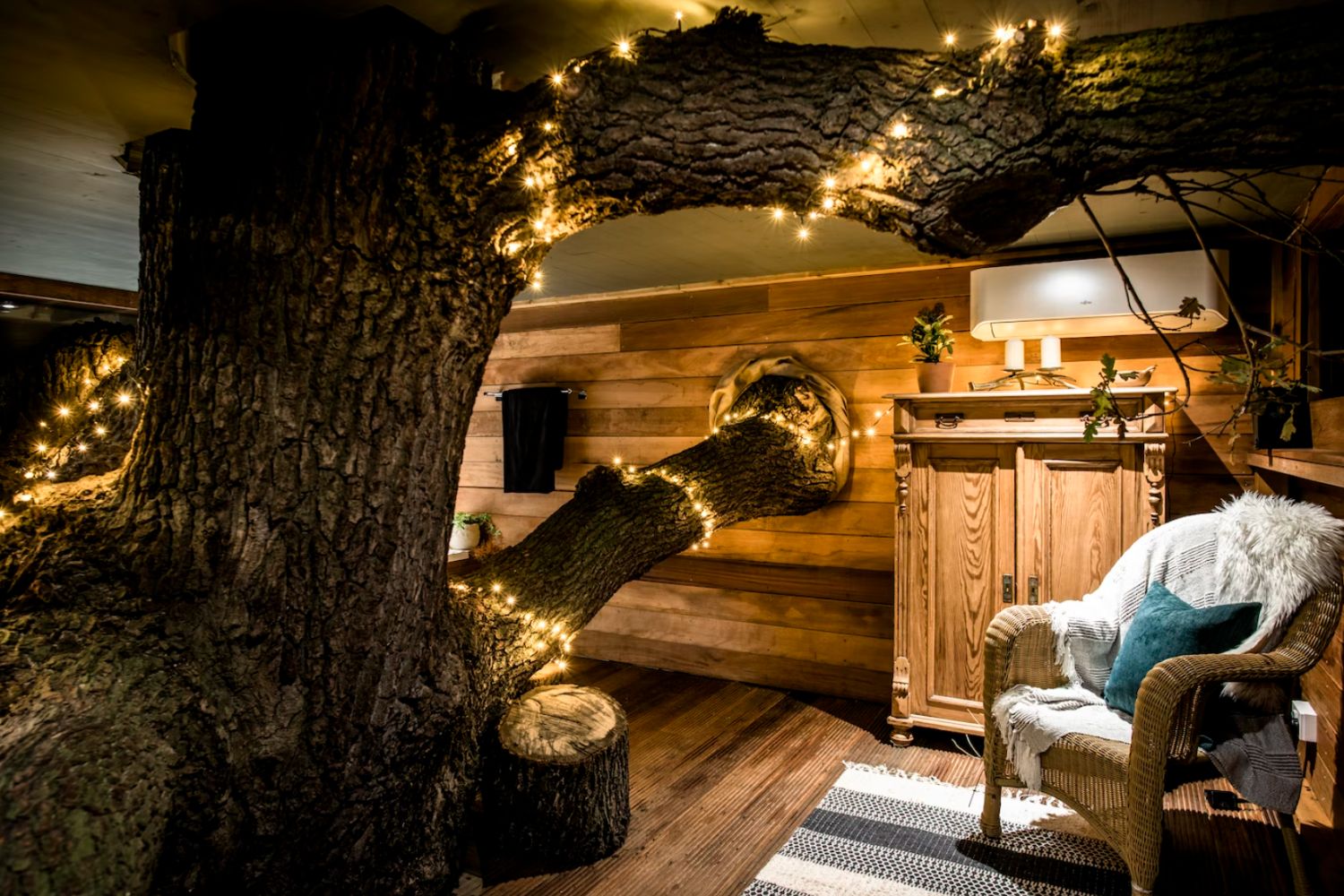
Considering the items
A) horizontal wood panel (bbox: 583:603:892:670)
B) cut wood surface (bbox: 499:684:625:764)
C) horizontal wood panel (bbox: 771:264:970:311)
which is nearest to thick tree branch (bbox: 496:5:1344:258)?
cut wood surface (bbox: 499:684:625:764)

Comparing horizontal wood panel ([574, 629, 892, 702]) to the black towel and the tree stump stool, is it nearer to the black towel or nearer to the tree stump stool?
the black towel

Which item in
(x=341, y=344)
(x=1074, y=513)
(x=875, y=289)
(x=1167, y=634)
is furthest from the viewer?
(x=875, y=289)

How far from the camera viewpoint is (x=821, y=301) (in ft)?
12.1

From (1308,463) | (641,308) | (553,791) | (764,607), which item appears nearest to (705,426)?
(641,308)

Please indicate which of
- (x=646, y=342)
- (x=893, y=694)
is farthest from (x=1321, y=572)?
(x=646, y=342)

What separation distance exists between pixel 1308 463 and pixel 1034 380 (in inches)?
43.4

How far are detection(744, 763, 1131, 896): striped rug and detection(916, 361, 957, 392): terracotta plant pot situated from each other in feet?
4.74

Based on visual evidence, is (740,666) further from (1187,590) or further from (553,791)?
(1187,590)

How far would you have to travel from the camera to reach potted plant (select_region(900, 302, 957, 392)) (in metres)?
3.08

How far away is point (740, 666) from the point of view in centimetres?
393

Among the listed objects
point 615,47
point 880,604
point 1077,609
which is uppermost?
point 615,47

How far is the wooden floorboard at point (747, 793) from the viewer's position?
213cm

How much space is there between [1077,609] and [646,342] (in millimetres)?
2456

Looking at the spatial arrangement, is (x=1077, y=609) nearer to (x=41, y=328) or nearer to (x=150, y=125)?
(x=150, y=125)
